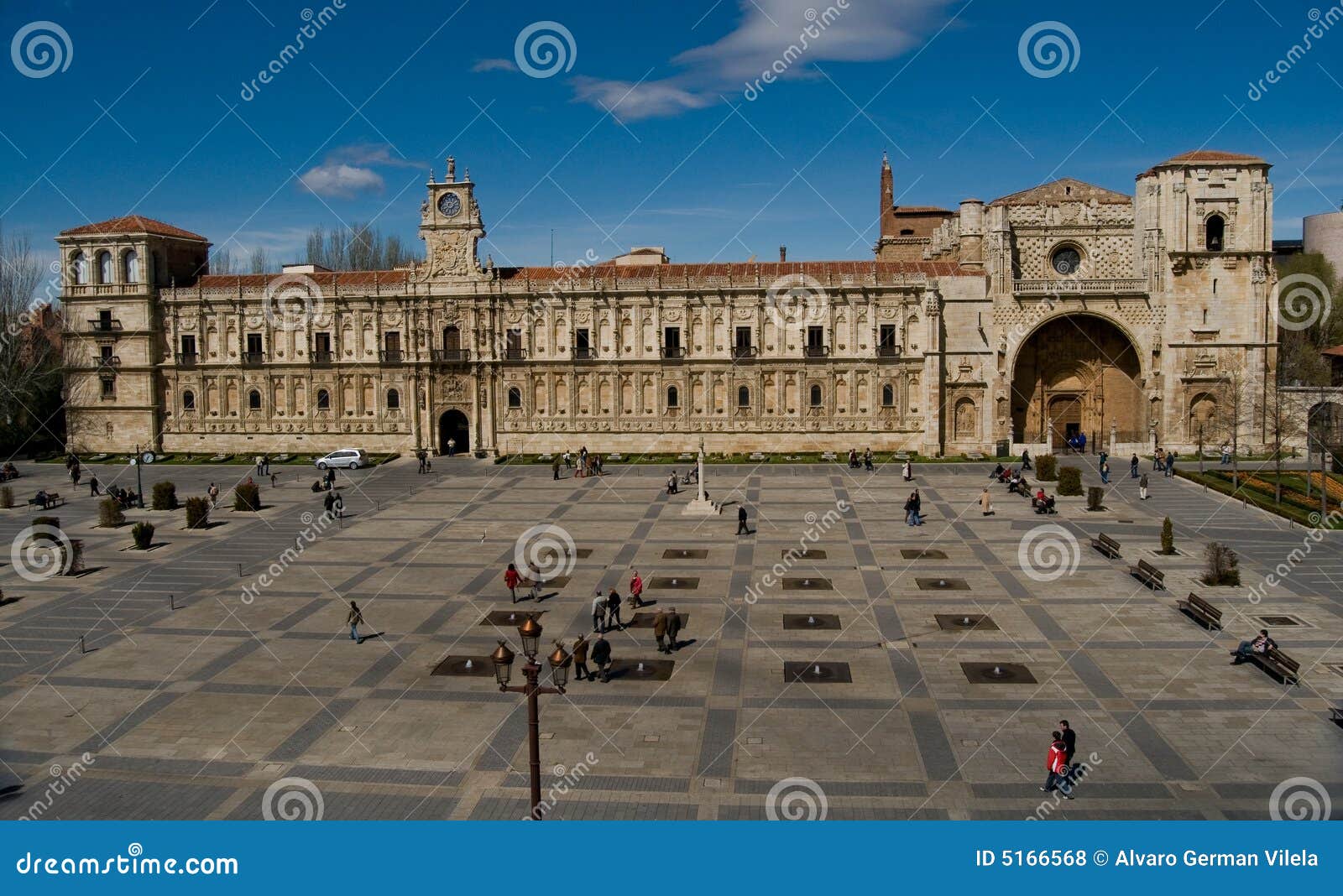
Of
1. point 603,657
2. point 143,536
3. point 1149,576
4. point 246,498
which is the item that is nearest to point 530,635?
point 603,657

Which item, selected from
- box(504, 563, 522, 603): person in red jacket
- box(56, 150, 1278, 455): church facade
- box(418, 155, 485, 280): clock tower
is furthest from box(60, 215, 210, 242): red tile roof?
box(504, 563, 522, 603): person in red jacket

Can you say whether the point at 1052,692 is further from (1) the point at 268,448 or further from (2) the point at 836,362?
(1) the point at 268,448

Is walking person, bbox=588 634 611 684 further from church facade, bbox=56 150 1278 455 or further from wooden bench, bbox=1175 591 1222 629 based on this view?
church facade, bbox=56 150 1278 455

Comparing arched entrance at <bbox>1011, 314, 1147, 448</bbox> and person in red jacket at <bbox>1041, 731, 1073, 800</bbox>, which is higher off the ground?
arched entrance at <bbox>1011, 314, 1147, 448</bbox>

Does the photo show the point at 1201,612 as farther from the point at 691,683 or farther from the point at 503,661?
the point at 503,661

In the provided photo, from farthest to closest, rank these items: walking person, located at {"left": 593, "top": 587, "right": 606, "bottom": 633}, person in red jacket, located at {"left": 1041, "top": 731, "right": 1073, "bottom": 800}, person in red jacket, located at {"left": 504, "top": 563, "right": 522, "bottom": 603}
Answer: person in red jacket, located at {"left": 504, "top": 563, "right": 522, "bottom": 603} < walking person, located at {"left": 593, "top": 587, "right": 606, "bottom": 633} < person in red jacket, located at {"left": 1041, "top": 731, "right": 1073, "bottom": 800}

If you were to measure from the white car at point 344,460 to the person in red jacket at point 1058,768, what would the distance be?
153ft

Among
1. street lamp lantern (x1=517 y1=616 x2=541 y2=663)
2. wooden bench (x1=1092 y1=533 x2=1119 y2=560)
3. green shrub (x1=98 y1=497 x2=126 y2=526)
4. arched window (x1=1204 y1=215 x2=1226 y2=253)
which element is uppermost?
arched window (x1=1204 y1=215 x2=1226 y2=253)

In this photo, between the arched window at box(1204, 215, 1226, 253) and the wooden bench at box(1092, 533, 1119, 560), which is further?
the arched window at box(1204, 215, 1226, 253)

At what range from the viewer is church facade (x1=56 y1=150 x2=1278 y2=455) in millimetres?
57500

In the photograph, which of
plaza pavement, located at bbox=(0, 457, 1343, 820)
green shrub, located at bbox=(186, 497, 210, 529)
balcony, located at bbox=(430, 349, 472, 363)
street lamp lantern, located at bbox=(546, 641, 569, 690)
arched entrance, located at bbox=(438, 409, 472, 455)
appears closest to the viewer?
street lamp lantern, located at bbox=(546, 641, 569, 690)

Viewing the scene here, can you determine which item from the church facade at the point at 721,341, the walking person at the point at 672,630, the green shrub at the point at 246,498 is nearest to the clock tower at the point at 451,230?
the church facade at the point at 721,341

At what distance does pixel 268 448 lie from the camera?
62781mm

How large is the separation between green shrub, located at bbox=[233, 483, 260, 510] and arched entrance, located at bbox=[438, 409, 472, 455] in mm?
18986
